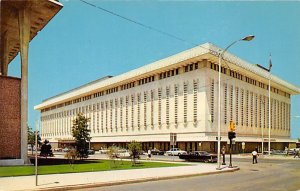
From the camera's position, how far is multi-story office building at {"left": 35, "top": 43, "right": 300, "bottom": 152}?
202ft

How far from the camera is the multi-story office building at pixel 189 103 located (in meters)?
61.7

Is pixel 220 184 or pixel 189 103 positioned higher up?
pixel 189 103

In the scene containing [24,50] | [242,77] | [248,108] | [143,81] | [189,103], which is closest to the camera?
[24,50]

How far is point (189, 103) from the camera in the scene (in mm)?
63156

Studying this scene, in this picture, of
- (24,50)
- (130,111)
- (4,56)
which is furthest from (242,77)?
(24,50)

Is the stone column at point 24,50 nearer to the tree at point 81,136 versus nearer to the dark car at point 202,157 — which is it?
the tree at point 81,136

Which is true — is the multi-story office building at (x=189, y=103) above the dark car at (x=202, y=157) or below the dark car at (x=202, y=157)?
above

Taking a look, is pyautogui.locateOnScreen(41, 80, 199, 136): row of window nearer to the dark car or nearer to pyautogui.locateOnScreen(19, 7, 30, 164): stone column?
the dark car

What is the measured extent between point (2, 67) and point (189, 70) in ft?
119

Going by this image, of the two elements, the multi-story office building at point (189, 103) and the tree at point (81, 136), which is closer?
the tree at point (81, 136)

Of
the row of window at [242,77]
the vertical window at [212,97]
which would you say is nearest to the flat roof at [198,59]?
the row of window at [242,77]

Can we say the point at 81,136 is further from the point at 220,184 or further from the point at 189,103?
the point at 189,103

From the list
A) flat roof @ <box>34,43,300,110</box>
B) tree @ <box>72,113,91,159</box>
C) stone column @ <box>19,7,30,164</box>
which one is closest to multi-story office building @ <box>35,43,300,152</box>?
flat roof @ <box>34,43,300,110</box>

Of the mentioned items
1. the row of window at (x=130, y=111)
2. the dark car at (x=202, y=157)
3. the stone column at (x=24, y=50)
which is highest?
the stone column at (x=24, y=50)
